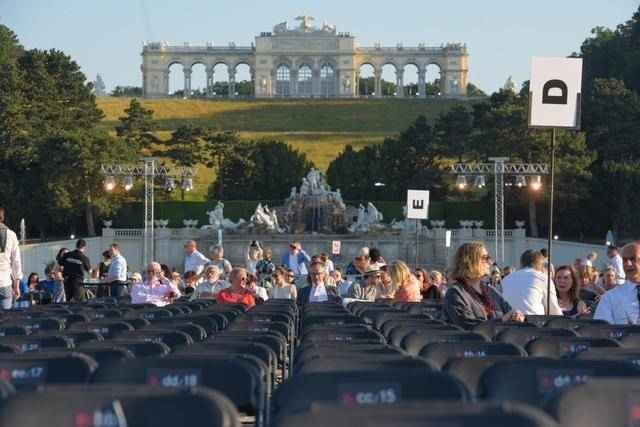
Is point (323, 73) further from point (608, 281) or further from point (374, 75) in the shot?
point (608, 281)

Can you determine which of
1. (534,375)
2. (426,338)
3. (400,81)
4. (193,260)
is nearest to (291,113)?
(400,81)

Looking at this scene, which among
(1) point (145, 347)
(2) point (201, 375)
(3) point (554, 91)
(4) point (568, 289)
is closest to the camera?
(2) point (201, 375)

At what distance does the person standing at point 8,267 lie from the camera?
714 inches

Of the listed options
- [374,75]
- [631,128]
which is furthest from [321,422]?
[374,75]

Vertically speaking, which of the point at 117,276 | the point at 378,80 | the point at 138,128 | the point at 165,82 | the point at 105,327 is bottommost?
the point at 117,276

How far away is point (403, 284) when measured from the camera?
18.5 metres

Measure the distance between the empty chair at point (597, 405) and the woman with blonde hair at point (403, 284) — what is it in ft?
43.3

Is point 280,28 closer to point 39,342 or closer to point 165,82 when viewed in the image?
point 165,82

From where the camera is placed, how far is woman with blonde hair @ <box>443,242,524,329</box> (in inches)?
451

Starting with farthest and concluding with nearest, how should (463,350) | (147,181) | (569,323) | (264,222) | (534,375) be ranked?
(264,222) < (147,181) < (569,323) < (463,350) < (534,375)

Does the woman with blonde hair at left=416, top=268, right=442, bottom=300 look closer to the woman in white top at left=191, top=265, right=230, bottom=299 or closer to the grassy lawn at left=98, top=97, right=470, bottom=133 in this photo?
the woman in white top at left=191, top=265, right=230, bottom=299

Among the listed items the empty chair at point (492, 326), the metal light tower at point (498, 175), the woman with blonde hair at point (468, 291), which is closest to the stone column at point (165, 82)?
the metal light tower at point (498, 175)

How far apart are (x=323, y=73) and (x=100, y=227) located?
8798 centimetres

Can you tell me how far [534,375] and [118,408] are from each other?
2011 mm
